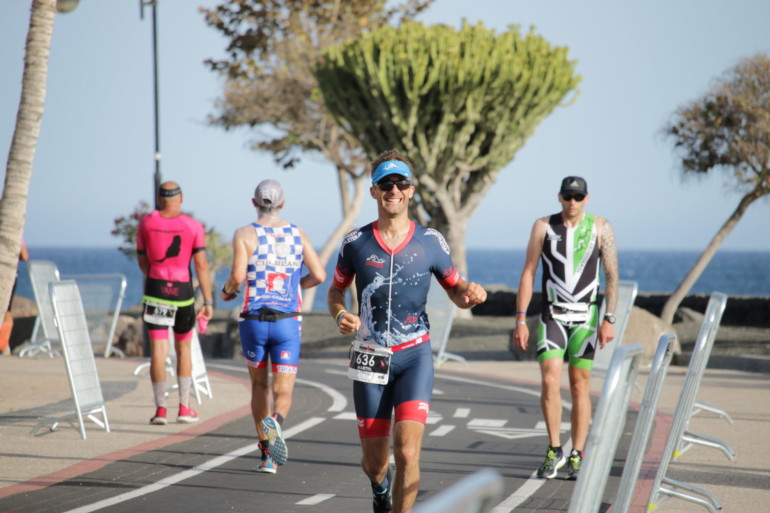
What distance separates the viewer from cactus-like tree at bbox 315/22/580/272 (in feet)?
91.4

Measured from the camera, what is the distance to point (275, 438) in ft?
24.2

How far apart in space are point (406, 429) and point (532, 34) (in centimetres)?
2542

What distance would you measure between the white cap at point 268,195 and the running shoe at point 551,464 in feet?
9.12

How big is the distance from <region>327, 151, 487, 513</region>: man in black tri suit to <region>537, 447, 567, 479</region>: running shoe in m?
2.24

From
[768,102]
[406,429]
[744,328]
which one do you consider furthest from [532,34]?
[406,429]

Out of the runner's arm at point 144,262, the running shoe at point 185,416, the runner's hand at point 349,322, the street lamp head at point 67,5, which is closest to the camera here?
the runner's hand at point 349,322

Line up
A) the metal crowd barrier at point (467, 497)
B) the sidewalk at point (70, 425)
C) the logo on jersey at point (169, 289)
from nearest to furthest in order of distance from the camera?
the metal crowd barrier at point (467, 497) < the sidewalk at point (70, 425) < the logo on jersey at point (169, 289)

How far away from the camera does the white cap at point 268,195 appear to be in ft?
26.5

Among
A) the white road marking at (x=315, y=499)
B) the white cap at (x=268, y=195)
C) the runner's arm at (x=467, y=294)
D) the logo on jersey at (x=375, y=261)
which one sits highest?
the white cap at (x=268, y=195)

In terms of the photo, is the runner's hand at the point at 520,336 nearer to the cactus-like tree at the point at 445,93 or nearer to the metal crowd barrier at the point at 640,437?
the metal crowd barrier at the point at 640,437

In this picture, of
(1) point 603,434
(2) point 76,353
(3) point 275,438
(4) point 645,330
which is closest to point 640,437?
(1) point 603,434

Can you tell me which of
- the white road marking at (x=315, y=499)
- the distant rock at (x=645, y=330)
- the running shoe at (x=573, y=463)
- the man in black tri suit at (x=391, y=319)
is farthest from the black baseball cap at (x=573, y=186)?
the distant rock at (x=645, y=330)

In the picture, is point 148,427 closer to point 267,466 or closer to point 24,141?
point 267,466

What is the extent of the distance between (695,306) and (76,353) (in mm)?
23727
